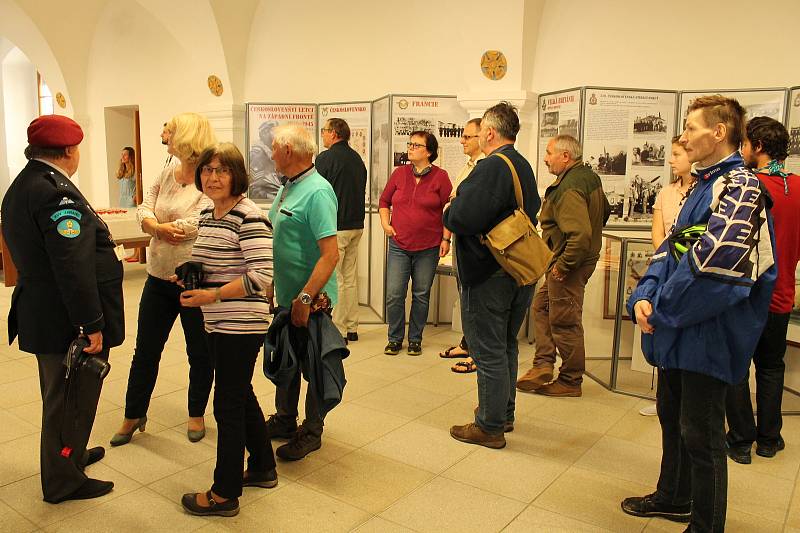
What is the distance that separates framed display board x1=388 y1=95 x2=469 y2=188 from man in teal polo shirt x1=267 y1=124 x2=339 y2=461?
9.87ft

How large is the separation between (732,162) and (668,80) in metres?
3.75

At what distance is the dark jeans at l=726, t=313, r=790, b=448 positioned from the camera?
3355mm

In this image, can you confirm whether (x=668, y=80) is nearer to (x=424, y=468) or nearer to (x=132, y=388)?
(x=424, y=468)

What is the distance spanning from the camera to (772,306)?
330 cm

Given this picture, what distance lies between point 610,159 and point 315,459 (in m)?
3.35

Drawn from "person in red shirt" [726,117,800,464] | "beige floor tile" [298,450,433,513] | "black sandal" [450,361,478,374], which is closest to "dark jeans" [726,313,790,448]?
"person in red shirt" [726,117,800,464]

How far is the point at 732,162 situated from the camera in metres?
2.21

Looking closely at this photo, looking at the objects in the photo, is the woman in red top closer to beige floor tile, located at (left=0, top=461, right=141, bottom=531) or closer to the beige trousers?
the beige trousers

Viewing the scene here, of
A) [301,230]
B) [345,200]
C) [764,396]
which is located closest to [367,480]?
[301,230]

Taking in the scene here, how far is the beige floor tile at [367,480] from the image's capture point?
9.52 feet

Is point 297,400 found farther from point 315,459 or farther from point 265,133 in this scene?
point 265,133

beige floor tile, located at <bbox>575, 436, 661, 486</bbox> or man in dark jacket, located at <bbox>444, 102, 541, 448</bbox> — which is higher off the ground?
man in dark jacket, located at <bbox>444, 102, 541, 448</bbox>

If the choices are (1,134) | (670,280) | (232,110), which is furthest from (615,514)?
(1,134)

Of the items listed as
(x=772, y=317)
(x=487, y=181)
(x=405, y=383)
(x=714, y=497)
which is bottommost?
(x=405, y=383)
